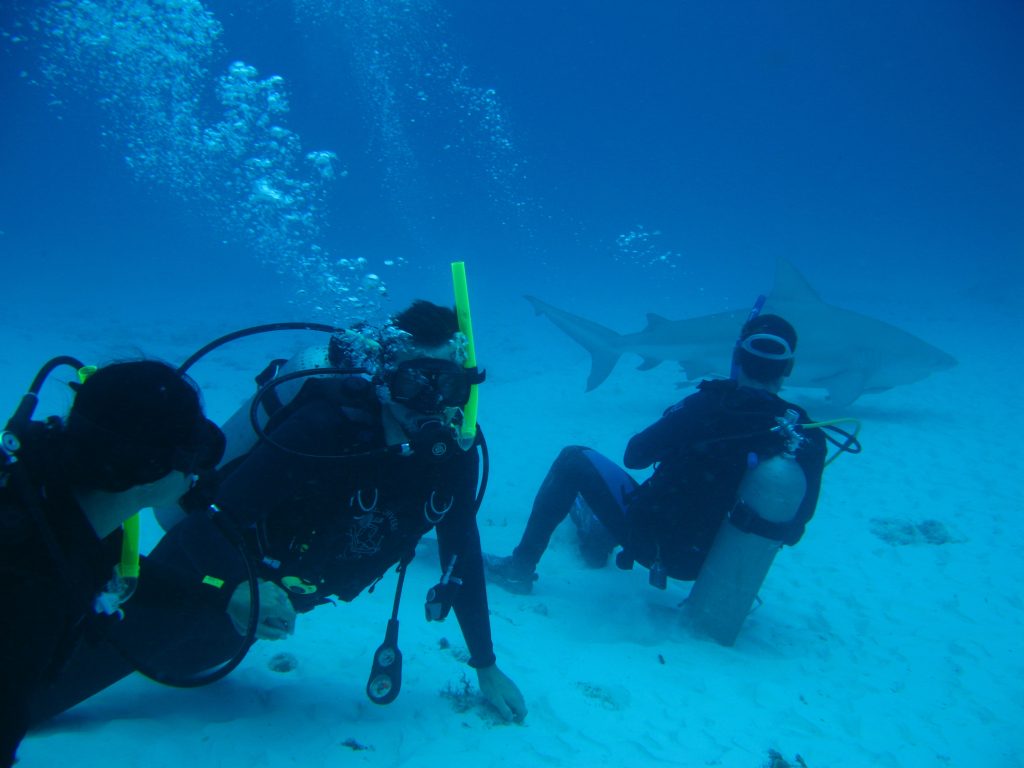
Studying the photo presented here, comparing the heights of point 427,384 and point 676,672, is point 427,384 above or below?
above

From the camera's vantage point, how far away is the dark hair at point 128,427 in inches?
57.0

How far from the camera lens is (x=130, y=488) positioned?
1.57m

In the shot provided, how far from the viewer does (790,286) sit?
39.5ft

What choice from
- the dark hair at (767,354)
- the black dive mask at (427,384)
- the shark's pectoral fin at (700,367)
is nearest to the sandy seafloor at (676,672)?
the black dive mask at (427,384)

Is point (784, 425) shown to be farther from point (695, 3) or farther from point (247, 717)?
point (695, 3)

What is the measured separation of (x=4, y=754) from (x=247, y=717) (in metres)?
1.91

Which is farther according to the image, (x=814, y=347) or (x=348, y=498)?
(x=814, y=347)

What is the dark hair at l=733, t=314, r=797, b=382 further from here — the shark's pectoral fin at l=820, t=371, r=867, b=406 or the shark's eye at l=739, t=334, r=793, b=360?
the shark's pectoral fin at l=820, t=371, r=867, b=406

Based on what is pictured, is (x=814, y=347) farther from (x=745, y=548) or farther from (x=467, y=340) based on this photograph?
(x=467, y=340)

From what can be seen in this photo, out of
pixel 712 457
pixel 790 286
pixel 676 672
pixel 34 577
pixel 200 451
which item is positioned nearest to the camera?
pixel 34 577

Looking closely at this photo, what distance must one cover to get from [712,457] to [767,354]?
88cm

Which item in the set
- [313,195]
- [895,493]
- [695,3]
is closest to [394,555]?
[895,493]

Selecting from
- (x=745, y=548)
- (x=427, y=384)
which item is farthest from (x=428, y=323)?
(x=745, y=548)

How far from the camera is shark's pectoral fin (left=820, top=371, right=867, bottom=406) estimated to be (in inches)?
409
